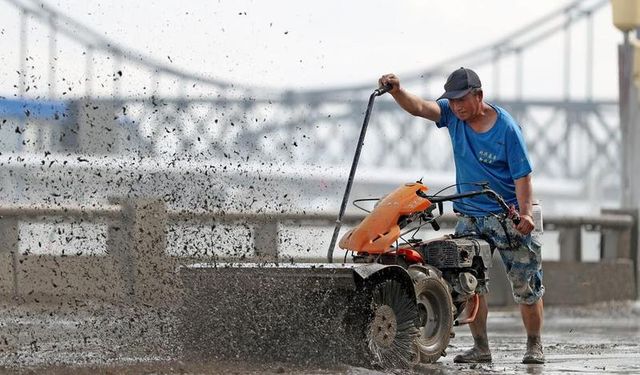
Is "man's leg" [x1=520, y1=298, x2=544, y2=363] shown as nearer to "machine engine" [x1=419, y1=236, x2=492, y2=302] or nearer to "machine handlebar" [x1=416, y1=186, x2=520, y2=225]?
"machine engine" [x1=419, y1=236, x2=492, y2=302]

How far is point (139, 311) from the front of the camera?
28.8 feet

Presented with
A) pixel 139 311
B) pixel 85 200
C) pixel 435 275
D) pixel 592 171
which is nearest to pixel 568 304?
pixel 85 200

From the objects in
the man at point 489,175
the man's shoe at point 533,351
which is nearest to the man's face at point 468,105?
the man at point 489,175

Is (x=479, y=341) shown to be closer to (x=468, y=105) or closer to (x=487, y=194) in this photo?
(x=487, y=194)

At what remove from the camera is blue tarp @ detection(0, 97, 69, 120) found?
13.3 metres

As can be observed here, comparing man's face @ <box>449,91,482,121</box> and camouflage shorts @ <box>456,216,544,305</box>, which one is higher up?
man's face @ <box>449,91,482,121</box>

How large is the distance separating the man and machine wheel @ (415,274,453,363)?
254 mm

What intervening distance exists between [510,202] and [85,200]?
635 centimetres

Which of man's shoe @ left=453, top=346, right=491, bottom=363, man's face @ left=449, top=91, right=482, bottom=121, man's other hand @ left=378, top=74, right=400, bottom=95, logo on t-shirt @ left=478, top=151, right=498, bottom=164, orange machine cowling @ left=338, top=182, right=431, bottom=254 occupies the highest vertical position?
man's other hand @ left=378, top=74, right=400, bottom=95

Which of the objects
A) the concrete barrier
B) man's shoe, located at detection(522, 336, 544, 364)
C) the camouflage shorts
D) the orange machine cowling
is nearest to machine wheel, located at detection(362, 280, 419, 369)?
the orange machine cowling

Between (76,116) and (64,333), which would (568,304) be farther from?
(64,333)

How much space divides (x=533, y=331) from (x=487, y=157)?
91 centimetres

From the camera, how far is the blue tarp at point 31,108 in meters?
13.3

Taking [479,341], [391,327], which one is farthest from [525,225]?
[391,327]
